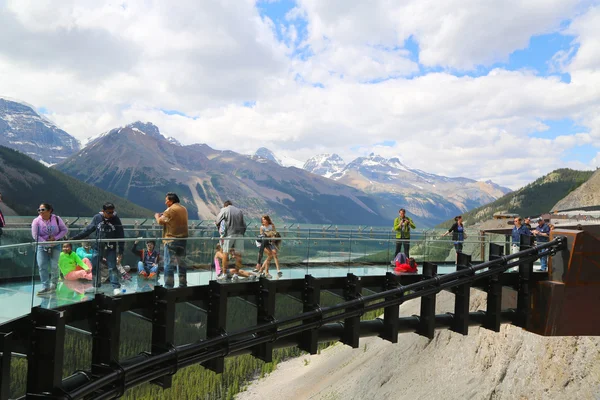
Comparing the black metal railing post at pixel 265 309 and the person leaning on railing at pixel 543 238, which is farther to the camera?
the person leaning on railing at pixel 543 238

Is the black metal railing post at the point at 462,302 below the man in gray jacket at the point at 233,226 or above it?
below

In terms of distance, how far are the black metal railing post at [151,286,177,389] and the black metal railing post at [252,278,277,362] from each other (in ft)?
7.37

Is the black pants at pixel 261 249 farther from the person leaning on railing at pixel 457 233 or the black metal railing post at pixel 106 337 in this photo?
the person leaning on railing at pixel 457 233

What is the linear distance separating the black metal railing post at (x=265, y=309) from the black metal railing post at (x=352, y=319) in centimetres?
235

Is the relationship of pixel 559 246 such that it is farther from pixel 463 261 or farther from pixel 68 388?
pixel 68 388

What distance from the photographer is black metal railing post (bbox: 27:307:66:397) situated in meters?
8.74

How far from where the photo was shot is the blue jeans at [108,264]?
11.5 metres

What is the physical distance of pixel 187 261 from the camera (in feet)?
44.2

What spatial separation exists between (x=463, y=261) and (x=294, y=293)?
16.6 feet

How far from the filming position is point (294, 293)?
15195mm

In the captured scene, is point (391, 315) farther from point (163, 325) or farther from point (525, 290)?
point (163, 325)

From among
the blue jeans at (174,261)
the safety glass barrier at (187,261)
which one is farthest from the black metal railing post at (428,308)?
the blue jeans at (174,261)

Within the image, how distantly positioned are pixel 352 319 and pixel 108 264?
6.36 m

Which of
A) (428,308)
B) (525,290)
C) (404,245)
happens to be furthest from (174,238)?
(525,290)
